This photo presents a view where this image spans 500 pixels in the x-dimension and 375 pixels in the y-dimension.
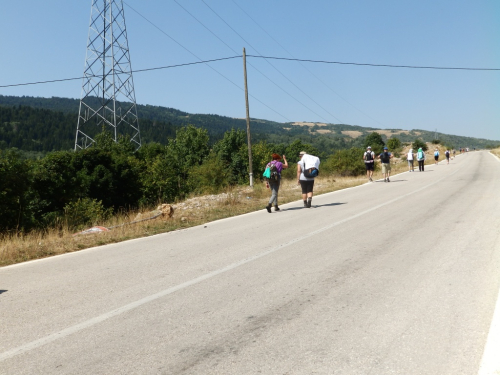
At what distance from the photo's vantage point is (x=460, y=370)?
3195mm

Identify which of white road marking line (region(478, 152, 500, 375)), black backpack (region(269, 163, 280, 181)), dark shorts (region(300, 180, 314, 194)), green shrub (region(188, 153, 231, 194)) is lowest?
green shrub (region(188, 153, 231, 194))

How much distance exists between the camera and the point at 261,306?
461cm

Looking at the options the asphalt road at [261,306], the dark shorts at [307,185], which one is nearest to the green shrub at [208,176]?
the dark shorts at [307,185]

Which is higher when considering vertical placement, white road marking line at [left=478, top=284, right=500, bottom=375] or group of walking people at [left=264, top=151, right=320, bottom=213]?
group of walking people at [left=264, top=151, right=320, bottom=213]

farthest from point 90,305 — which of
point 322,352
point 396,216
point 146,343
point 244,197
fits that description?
point 244,197

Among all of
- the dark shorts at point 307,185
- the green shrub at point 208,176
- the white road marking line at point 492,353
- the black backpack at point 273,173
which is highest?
the black backpack at point 273,173

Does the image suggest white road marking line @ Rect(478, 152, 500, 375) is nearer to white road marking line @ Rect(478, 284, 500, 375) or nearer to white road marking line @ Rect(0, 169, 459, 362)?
white road marking line @ Rect(478, 284, 500, 375)

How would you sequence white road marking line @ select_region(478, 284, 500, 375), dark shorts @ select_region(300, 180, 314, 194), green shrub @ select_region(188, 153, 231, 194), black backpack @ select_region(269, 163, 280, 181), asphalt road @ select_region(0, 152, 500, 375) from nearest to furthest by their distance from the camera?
white road marking line @ select_region(478, 284, 500, 375)
asphalt road @ select_region(0, 152, 500, 375)
black backpack @ select_region(269, 163, 280, 181)
dark shorts @ select_region(300, 180, 314, 194)
green shrub @ select_region(188, 153, 231, 194)

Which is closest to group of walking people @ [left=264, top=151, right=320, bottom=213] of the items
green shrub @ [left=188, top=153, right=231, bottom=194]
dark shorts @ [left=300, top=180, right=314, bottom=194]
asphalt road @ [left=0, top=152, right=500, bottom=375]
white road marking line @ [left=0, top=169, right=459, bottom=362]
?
dark shorts @ [left=300, top=180, right=314, bottom=194]

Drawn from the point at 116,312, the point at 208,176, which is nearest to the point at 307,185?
the point at 116,312

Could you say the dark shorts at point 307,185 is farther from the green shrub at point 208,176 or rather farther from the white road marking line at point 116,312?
the green shrub at point 208,176

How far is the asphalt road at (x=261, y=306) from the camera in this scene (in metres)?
3.42

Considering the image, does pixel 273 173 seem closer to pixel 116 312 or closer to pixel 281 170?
pixel 281 170

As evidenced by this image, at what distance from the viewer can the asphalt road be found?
3424mm
